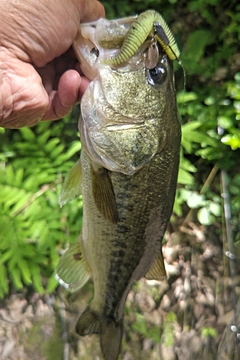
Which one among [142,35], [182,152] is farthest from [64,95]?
[182,152]

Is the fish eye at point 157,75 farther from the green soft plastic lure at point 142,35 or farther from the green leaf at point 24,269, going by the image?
the green leaf at point 24,269

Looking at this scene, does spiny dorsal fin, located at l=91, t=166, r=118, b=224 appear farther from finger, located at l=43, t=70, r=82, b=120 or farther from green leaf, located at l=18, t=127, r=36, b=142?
green leaf, located at l=18, t=127, r=36, b=142

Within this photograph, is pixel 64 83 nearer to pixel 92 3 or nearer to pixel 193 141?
pixel 92 3

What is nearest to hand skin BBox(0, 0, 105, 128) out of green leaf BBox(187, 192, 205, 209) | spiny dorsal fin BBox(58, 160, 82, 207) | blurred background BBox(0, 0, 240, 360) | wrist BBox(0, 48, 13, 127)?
wrist BBox(0, 48, 13, 127)

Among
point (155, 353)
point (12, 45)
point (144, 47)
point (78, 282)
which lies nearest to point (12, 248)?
point (78, 282)

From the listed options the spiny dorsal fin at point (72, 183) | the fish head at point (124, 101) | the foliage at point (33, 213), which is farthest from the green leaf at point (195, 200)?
the fish head at point (124, 101)
